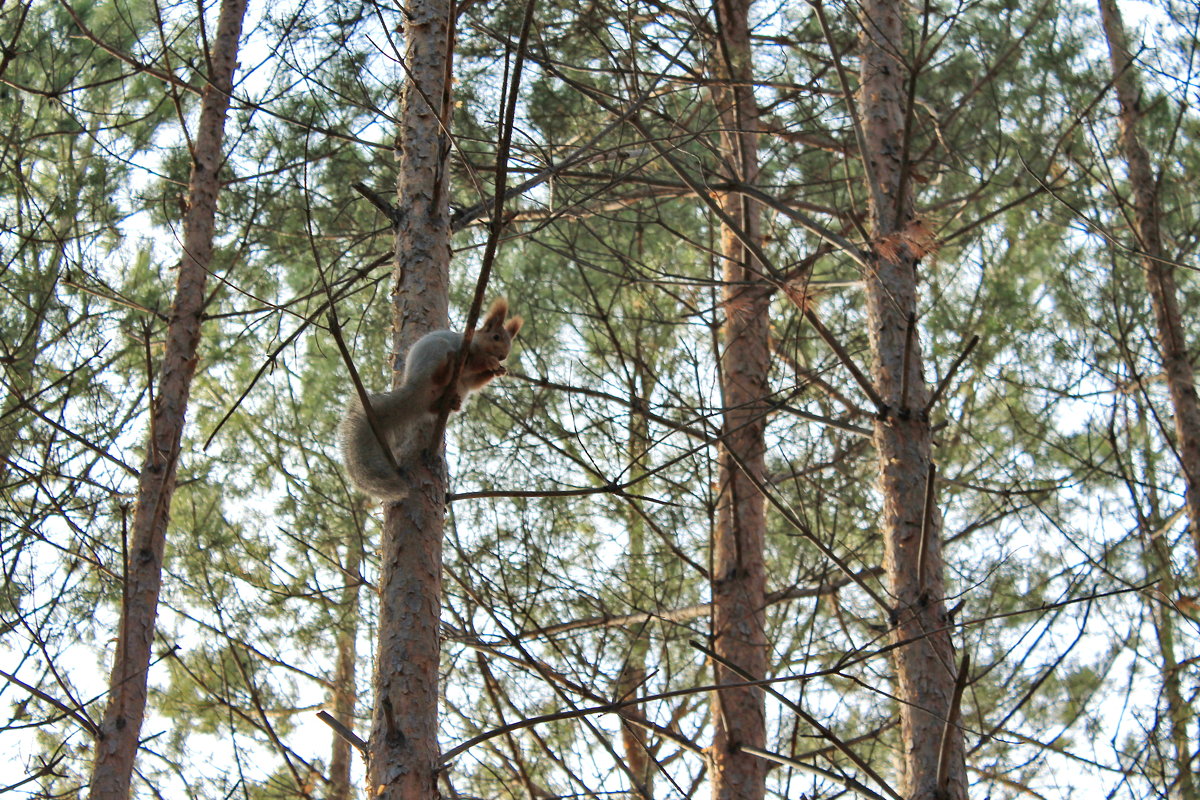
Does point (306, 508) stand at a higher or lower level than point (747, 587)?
higher

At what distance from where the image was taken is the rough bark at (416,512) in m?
2.60

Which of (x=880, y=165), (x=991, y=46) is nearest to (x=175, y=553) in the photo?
(x=880, y=165)

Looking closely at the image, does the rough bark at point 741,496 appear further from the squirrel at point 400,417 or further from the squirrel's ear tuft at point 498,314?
the squirrel at point 400,417

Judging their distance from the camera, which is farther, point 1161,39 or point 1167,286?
point 1167,286

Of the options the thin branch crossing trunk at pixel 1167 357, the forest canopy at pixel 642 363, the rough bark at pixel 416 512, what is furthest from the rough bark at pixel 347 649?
the thin branch crossing trunk at pixel 1167 357

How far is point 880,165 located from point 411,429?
2095 millimetres

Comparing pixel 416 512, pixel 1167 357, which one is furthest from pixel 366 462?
pixel 1167 357

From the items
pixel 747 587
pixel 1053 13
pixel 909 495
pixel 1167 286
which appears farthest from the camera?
pixel 1053 13

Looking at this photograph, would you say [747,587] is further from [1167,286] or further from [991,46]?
[991,46]

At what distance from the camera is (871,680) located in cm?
641

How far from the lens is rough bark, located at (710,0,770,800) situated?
15.9 feet

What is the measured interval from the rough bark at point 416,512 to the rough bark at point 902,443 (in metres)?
1.22

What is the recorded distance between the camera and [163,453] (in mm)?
3760

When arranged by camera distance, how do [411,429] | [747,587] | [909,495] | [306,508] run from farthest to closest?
[306,508] < [747,587] < [909,495] < [411,429]
